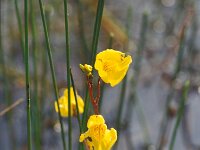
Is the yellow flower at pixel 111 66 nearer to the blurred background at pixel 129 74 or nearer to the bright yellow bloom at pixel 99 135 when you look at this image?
the bright yellow bloom at pixel 99 135

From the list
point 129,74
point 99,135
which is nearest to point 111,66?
point 99,135

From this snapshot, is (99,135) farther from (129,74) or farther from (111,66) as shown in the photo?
(129,74)

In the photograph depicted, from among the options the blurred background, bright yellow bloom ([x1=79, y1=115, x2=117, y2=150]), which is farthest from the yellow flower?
the blurred background

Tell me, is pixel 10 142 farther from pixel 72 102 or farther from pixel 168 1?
pixel 168 1

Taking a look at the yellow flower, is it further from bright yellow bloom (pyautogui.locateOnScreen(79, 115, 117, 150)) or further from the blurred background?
the blurred background

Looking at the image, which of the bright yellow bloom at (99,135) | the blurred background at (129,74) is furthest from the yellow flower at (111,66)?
the blurred background at (129,74)

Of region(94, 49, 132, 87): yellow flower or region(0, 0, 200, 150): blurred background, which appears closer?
region(94, 49, 132, 87): yellow flower
